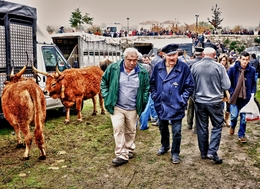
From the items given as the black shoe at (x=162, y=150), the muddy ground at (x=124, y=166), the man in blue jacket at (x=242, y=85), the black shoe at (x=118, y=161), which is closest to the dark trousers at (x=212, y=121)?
the muddy ground at (x=124, y=166)

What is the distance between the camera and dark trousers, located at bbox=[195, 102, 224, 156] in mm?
5672

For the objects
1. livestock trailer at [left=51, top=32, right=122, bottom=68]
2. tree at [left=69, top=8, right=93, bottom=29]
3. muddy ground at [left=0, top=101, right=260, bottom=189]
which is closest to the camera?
muddy ground at [left=0, top=101, right=260, bottom=189]

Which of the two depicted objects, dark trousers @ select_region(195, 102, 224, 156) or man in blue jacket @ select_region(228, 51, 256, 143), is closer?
dark trousers @ select_region(195, 102, 224, 156)

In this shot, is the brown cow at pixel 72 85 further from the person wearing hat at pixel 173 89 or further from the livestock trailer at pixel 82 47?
the livestock trailer at pixel 82 47

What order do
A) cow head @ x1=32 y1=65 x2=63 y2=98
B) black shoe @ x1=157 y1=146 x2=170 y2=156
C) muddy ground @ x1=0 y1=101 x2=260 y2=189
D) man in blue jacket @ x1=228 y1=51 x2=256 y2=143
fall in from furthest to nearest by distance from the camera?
cow head @ x1=32 y1=65 x2=63 y2=98
man in blue jacket @ x1=228 y1=51 x2=256 y2=143
black shoe @ x1=157 y1=146 x2=170 y2=156
muddy ground @ x1=0 y1=101 x2=260 y2=189

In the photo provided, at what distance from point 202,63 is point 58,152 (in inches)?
129

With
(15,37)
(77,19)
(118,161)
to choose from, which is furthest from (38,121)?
(77,19)

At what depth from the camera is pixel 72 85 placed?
9188 mm

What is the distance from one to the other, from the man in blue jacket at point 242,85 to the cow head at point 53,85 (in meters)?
4.44

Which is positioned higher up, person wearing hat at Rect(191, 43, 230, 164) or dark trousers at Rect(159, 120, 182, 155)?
person wearing hat at Rect(191, 43, 230, 164)

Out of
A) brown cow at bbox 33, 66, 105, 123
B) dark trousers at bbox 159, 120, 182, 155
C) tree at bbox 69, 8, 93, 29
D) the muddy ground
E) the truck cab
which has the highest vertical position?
tree at bbox 69, 8, 93, 29

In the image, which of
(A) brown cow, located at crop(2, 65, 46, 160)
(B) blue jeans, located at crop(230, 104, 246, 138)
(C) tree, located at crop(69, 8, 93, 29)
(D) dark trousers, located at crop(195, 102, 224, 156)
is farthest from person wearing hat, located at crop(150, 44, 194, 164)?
(C) tree, located at crop(69, 8, 93, 29)

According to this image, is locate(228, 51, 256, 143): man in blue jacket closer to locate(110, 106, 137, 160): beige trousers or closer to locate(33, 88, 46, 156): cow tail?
locate(110, 106, 137, 160): beige trousers

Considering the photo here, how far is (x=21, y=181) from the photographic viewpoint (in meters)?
4.97
